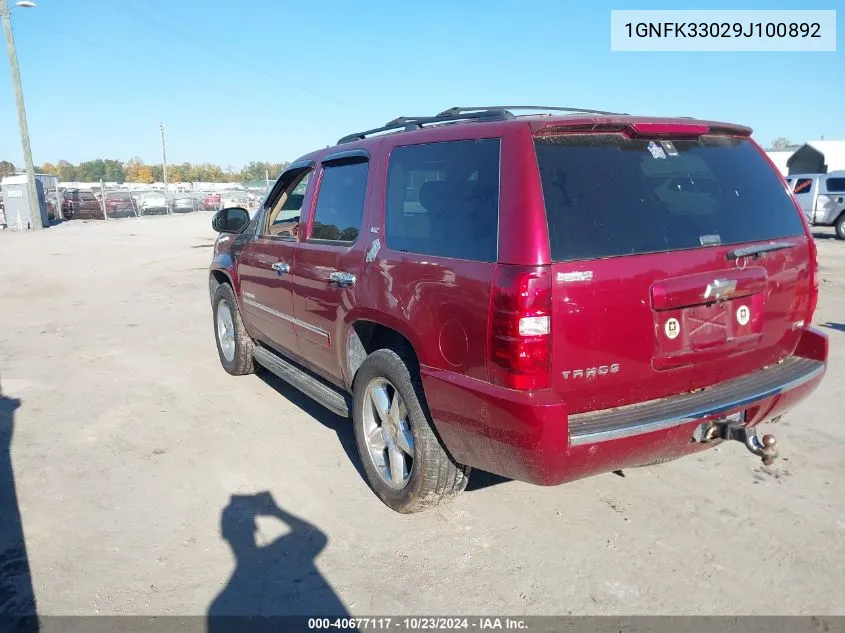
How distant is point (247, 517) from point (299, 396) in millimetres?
2030

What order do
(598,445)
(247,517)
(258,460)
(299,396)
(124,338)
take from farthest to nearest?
(124,338) → (299,396) → (258,460) → (247,517) → (598,445)

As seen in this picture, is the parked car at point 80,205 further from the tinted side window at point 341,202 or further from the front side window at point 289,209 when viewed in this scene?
the tinted side window at point 341,202

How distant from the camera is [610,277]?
263 centimetres

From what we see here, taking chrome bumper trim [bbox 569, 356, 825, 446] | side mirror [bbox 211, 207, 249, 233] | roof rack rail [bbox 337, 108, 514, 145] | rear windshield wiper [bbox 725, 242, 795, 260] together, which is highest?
roof rack rail [bbox 337, 108, 514, 145]

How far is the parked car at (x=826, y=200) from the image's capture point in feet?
63.2

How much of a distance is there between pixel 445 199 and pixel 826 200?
20.5 meters

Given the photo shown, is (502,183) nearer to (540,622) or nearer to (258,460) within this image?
(540,622)

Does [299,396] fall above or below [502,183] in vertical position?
below

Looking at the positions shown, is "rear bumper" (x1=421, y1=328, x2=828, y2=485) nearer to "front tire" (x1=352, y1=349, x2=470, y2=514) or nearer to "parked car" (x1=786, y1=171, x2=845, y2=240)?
"front tire" (x1=352, y1=349, x2=470, y2=514)

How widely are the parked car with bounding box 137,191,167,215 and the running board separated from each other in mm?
34076

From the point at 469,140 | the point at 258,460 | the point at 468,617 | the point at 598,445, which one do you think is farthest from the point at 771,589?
the point at 258,460

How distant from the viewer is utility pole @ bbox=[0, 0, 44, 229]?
24141 millimetres

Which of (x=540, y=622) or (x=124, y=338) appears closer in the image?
(x=540, y=622)

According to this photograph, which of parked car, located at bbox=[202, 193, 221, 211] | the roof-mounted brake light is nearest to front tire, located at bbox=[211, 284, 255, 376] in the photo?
the roof-mounted brake light
